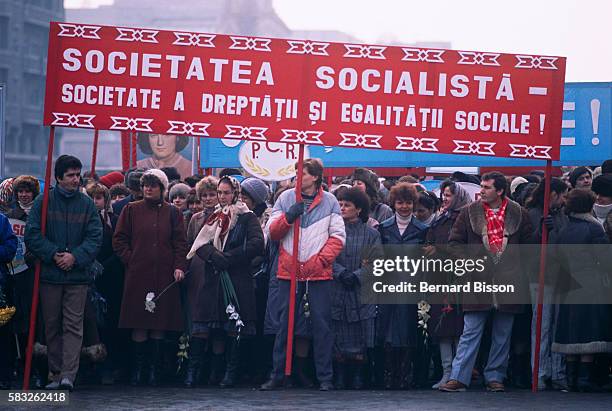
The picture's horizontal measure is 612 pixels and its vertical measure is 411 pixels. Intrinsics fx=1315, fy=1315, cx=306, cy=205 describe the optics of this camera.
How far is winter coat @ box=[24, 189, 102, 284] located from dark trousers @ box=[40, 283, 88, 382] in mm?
98

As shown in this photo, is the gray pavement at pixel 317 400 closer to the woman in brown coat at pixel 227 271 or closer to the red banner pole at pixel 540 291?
the red banner pole at pixel 540 291

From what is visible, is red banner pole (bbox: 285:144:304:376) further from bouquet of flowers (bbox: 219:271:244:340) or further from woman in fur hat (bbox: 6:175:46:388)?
woman in fur hat (bbox: 6:175:46:388)

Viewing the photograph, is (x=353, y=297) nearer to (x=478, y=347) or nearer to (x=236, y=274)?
(x=236, y=274)

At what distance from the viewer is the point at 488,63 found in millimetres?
11477

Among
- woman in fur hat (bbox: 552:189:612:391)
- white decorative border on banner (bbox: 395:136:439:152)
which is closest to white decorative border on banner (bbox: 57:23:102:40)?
white decorative border on banner (bbox: 395:136:439:152)

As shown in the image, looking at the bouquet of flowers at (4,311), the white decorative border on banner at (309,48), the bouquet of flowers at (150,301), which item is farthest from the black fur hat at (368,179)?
the bouquet of flowers at (4,311)

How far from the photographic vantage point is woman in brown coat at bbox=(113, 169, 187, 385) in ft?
37.9

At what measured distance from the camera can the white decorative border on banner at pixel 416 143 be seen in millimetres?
11445

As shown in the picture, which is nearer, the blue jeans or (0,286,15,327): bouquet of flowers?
(0,286,15,327): bouquet of flowers

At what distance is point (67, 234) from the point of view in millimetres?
10938

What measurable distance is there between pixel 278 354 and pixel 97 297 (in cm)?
Answer: 166

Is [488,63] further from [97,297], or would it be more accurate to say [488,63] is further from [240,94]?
[97,297]

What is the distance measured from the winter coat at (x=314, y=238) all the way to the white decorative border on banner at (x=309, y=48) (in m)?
1.27

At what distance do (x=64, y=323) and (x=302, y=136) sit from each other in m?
2.57
